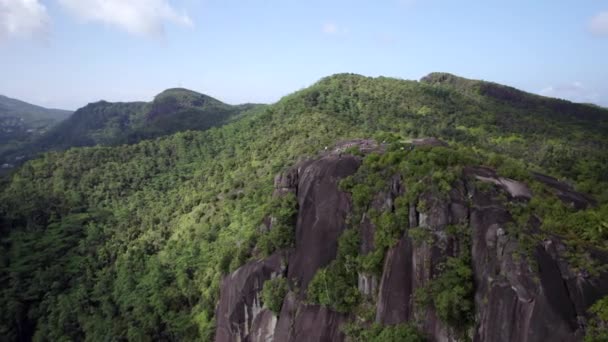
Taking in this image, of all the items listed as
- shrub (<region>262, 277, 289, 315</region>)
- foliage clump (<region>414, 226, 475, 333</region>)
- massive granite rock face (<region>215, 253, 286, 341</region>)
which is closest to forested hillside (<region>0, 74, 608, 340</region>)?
massive granite rock face (<region>215, 253, 286, 341</region>)

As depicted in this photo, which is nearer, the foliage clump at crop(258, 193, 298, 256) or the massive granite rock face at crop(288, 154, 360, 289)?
the massive granite rock face at crop(288, 154, 360, 289)

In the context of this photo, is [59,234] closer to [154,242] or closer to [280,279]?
[154,242]

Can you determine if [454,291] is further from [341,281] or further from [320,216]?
[320,216]

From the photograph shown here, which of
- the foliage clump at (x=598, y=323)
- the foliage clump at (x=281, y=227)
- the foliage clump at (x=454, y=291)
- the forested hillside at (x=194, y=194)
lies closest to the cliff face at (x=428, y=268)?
the foliage clump at (x=454, y=291)

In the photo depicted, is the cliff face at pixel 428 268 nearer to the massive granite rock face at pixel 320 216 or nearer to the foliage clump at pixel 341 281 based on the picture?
the massive granite rock face at pixel 320 216

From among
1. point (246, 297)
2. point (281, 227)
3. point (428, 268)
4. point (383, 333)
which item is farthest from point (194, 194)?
point (428, 268)

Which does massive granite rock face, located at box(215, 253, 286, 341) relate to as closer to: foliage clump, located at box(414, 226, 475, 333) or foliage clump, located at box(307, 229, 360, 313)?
foliage clump, located at box(307, 229, 360, 313)

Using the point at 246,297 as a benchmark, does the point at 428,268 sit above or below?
above

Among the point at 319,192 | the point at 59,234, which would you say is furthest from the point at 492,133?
the point at 59,234
